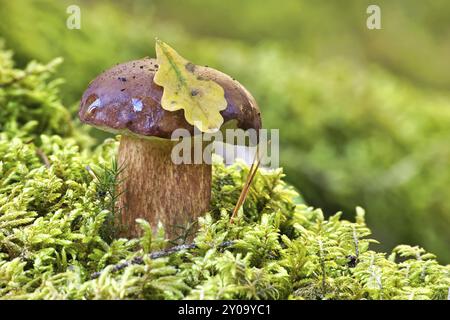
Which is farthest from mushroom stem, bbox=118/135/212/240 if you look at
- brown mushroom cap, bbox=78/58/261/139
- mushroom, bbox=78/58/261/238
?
brown mushroom cap, bbox=78/58/261/139

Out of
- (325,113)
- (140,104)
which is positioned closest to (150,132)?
(140,104)

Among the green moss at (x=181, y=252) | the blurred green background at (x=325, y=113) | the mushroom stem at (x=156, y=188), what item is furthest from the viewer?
the blurred green background at (x=325, y=113)

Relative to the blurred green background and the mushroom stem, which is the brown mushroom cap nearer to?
the mushroom stem

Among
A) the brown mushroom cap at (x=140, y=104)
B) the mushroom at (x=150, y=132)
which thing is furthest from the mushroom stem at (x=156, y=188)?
the brown mushroom cap at (x=140, y=104)

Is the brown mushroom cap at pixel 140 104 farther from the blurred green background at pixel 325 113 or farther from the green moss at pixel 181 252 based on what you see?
the blurred green background at pixel 325 113

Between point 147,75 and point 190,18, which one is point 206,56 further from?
point 190,18

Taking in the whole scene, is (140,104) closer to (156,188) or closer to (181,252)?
(156,188)
